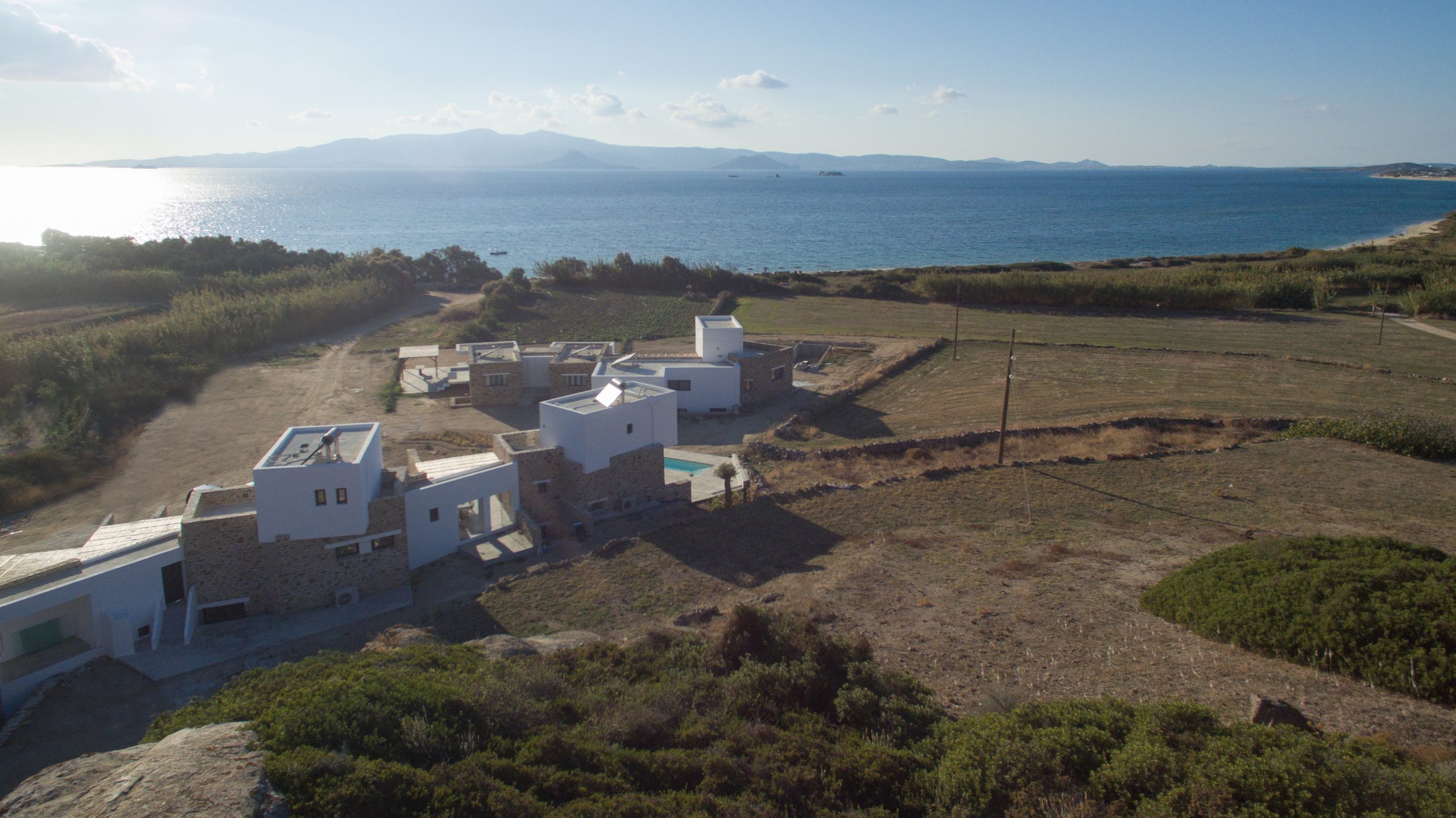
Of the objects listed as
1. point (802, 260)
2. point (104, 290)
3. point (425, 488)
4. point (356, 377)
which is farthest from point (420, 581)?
point (802, 260)

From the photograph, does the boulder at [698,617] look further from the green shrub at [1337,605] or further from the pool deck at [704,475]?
the green shrub at [1337,605]

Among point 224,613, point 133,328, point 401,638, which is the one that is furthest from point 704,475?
point 133,328

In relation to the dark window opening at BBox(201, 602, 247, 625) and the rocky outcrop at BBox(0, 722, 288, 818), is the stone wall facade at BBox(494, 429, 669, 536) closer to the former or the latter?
the dark window opening at BBox(201, 602, 247, 625)

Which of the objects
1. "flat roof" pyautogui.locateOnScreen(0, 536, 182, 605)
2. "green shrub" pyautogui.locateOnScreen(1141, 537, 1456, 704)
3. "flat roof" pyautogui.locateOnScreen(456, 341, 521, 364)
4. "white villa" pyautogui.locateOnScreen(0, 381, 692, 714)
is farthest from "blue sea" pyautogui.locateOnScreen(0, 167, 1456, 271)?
"green shrub" pyautogui.locateOnScreen(1141, 537, 1456, 704)

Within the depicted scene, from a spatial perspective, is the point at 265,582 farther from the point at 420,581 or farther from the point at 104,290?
the point at 104,290

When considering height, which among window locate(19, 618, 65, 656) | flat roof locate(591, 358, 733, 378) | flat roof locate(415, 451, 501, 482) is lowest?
window locate(19, 618, 65, 656)

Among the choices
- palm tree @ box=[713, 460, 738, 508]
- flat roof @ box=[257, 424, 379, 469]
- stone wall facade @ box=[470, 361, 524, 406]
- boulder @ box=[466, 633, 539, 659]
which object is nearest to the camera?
boulder @ box=[466, 633, 539, 659]

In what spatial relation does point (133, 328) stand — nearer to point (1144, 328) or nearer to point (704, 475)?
point (704, 475)
